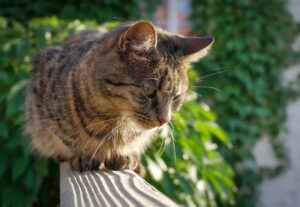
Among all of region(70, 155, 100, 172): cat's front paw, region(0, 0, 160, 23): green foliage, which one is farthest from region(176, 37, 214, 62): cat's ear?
region(0, 0, 160, 23): green foliage

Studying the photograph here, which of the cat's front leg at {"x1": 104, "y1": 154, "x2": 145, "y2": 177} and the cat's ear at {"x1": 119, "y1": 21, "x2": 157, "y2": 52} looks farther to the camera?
the cat's front leg at {"x1": 104, "y1": 154, "x2": 145, "y2": 177}

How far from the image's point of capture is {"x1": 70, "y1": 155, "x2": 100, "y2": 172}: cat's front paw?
1606 mm

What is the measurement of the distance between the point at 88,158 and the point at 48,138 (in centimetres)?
40

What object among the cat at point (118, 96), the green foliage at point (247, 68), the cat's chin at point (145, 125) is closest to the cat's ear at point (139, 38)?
the cat at point (118, 96)

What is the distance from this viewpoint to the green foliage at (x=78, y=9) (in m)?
4.84

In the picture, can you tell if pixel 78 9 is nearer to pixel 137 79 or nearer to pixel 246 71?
pixel 246 71

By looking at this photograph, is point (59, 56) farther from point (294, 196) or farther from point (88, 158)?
point (294, 196)

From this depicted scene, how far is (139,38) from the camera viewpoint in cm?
159

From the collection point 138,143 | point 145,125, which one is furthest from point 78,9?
point 145,125

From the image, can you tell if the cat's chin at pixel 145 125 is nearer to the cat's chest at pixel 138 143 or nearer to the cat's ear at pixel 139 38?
the cat's chest at pixel 138 143

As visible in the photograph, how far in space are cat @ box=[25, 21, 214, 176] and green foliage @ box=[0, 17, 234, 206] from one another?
0.67 ft

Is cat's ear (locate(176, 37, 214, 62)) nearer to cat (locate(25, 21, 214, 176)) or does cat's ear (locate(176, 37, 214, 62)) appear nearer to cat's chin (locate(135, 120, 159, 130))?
cat (locate(25, 21, 214, 176))

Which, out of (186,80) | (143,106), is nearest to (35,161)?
(143,106)

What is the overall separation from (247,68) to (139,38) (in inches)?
149
